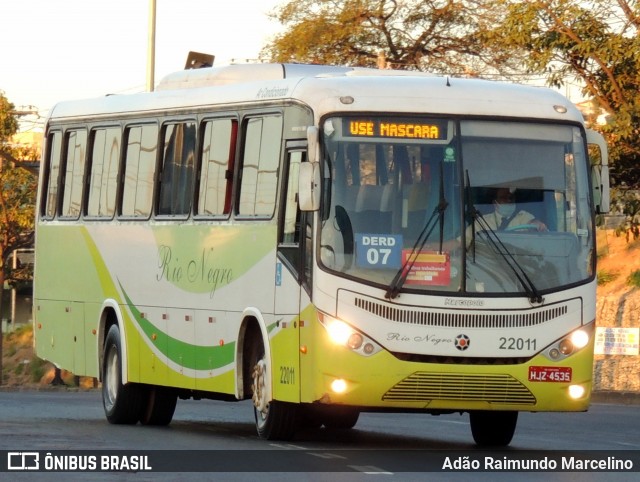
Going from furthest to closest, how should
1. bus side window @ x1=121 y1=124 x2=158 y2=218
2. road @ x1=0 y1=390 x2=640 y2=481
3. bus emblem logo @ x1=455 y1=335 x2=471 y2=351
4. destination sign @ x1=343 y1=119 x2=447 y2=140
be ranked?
bus side window @ x1=121 y1=124 x2=158 y2=218, destination sign @ x1=343 y1=119 x2=447 y2=140, bus emblem logo @ x1=455 y1=335 x2=471 y2=351, road @ x1=0 y1=390 x2=640 y2=481

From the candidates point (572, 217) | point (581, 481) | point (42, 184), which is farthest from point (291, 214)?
point (42, 184)

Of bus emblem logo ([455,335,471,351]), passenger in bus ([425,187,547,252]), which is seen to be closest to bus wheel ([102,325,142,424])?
bus emblem logo ([455,335,471,351])

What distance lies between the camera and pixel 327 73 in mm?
17109

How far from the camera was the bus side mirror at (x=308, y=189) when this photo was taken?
566 inches

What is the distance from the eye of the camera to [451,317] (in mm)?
14453

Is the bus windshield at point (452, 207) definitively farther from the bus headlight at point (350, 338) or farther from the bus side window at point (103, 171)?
the bus side window at point (103, 171)

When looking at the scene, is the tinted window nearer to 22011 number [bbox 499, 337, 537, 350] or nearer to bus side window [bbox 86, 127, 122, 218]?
bus side window [bbox 86, 127, 122, 218]

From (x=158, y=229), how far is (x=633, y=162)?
11344mm

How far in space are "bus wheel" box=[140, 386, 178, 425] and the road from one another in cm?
24

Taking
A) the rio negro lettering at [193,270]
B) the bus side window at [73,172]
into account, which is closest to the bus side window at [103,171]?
the bus side window at [73,172]

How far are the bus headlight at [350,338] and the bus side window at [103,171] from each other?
568 cm

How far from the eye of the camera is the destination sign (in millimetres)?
14805

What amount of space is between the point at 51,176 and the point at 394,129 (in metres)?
7.63

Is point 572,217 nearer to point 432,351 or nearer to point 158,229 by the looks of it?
point 432,351
